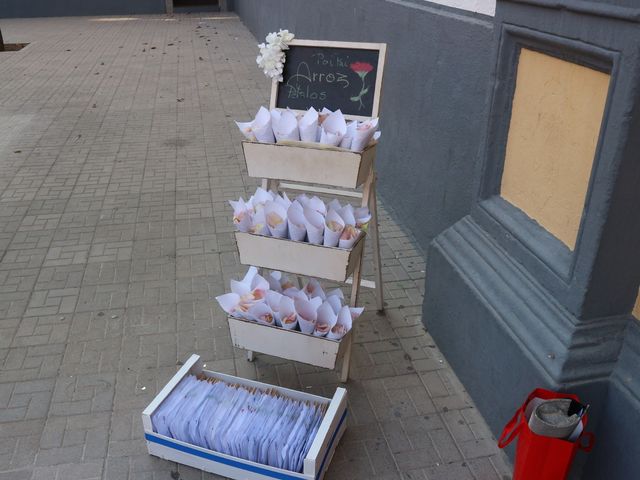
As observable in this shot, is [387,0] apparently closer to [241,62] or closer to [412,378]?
[412,378]

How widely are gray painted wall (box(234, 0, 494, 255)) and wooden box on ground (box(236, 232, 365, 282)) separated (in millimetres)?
883

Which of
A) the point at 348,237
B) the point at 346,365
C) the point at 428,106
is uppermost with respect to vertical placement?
the point at 428,106

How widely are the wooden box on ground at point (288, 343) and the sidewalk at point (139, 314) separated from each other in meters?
0.33

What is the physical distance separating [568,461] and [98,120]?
7792 millimetres

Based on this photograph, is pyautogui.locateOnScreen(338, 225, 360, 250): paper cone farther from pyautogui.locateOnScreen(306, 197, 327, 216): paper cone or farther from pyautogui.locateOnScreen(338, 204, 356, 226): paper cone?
Answer: pyautogui.locateOnScreen(306, 197, 327, 216): paper cone

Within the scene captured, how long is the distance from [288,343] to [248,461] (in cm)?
64

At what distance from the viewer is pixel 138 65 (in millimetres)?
11781

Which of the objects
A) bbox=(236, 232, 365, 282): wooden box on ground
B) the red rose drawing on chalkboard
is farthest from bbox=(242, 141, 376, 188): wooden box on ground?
the red rose drawing on chalkboard

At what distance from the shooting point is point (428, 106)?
4.43 m

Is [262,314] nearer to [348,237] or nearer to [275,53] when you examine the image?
[348,237]

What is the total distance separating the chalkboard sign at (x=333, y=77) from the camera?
3254mm

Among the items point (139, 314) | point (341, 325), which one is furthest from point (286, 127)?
point (139, 314)

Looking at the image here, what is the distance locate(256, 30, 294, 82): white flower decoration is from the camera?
3.30 m

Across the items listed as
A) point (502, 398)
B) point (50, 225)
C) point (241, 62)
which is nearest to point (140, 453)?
point (502, 398)
